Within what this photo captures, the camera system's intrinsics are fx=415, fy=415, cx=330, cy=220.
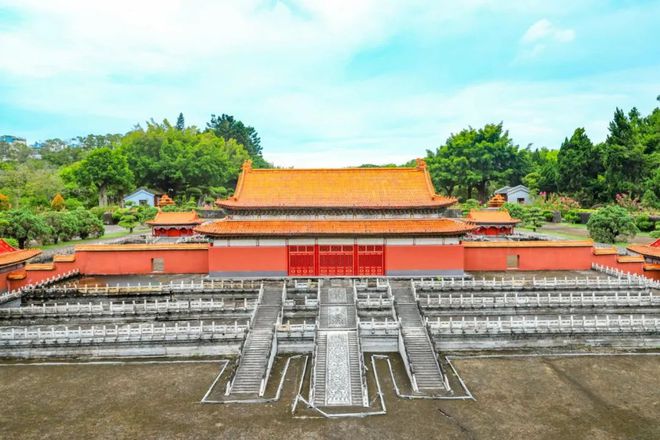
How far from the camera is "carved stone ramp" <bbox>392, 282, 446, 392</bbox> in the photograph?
18359 mm

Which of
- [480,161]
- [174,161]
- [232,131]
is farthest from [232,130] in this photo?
[480,161]

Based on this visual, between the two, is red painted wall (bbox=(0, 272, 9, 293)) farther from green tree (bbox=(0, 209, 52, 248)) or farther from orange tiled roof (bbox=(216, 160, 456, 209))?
orange tiled roof (bbox=(216, 160, 456, 209))

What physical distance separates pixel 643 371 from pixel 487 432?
1022 centimetres

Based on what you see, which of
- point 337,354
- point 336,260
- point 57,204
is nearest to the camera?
point 337,354

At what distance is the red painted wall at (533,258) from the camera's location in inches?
1294

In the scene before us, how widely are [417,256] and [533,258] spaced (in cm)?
1024

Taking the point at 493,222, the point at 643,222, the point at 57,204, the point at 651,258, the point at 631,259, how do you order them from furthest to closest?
the point at 57,204 < the point at 643,222 < the point at 493,222 < the point at 631,259 < the point at 651,258

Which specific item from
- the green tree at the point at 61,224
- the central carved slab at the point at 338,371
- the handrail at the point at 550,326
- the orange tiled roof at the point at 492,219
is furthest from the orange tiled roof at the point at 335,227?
the green tree at the point at 61,224

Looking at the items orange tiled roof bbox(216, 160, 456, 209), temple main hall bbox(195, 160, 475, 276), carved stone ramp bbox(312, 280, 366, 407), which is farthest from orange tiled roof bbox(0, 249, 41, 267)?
carved stone ramp bbox(312, 280, 366, 407)

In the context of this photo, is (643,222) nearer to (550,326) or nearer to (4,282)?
(550,326)

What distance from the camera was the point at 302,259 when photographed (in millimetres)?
30047

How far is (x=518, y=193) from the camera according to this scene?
280ft

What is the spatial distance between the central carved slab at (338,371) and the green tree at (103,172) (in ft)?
215

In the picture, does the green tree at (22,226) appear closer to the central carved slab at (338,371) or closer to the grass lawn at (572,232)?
the central carved slab at (338,371)
